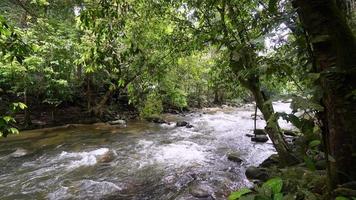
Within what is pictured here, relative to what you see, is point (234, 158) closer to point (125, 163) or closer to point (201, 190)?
point (201, 190)

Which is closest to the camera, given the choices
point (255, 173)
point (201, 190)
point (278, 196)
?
point (278, 196)

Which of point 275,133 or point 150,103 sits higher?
point 150,103

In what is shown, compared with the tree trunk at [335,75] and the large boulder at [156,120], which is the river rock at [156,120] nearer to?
the large boulder at [156,120]

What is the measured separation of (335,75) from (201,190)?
3224 millimetres

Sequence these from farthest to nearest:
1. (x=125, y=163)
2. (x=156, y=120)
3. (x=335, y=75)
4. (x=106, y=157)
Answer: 1. (x=156, y=120)
2. (x=106, y=157)
3. (x=125, y=163)
4. (x=335, y=75)

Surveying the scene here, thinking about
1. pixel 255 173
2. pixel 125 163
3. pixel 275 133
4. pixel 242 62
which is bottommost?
pixel 125 163

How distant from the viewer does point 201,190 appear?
496 centimetres

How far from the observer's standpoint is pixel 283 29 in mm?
2586

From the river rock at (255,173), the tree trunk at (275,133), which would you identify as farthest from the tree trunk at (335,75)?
the river rock at (255,173)

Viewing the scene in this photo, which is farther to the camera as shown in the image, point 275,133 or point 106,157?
point 106,157

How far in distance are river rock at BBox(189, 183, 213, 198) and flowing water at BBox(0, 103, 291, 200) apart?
2 centimetres

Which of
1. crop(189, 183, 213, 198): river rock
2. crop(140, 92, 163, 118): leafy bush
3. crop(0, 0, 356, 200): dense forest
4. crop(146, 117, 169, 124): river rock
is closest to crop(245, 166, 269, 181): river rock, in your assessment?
crop(0, 0, 356, 200): dense forest

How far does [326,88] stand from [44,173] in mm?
5700

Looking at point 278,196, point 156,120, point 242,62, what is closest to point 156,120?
point 156,120
